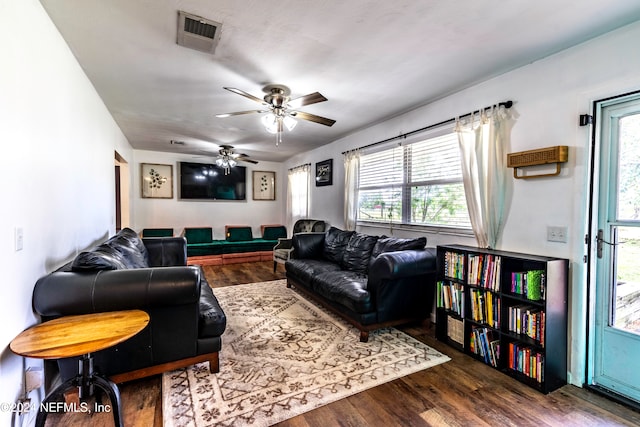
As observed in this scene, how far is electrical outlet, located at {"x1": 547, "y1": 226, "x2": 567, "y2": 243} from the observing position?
7.09 feet

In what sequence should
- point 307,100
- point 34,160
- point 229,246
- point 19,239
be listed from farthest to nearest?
1. point 229,246
2. point 307,100
3. point 34,160
4. point 19,239

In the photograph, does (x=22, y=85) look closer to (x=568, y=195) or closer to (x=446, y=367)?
(x=446, y=367)

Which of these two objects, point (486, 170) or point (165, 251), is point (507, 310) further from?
point (165, 251)

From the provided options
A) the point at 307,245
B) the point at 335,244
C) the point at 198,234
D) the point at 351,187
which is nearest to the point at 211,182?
the point at 198,234

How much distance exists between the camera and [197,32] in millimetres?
1960

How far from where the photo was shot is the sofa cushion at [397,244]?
10.0ft

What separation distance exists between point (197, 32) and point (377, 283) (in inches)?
95.6

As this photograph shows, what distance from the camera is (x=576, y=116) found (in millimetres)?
2105

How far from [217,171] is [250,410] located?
19.4 ft

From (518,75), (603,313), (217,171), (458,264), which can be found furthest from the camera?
(217,171)

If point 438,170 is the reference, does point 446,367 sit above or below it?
below

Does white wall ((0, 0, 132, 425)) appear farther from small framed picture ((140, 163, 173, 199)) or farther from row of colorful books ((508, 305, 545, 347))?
small framed picture ((140, 163, 173, 199))

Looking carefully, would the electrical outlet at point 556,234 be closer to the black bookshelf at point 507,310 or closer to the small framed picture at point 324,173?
the black bookshelf at point 507,310

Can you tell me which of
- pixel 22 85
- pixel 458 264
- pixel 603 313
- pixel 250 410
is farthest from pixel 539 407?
pixel 22 85
